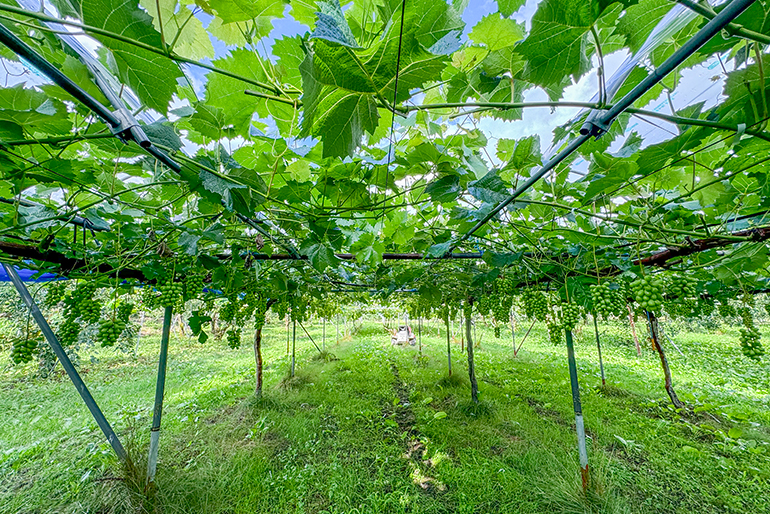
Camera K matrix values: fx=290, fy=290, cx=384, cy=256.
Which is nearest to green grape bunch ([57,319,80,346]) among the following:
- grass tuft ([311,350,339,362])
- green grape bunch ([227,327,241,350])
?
green grape bunch ([227,327,241,350])

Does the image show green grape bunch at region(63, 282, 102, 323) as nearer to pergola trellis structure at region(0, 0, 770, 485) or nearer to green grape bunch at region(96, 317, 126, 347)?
green grape bunch at region(96, 317, 126, 347)

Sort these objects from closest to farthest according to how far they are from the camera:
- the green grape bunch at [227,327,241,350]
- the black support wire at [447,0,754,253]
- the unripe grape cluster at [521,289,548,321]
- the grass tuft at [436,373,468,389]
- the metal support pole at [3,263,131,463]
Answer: the black support wire at [447,0,754,253], the metal support pole at [3,263,131,463], the unripe grape cluster at [521,289,548,321], the green grape bunch at [227,327,241,350], the grass tuft at [436,373,468,389]

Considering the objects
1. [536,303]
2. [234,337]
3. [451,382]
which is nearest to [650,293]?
[536,303]

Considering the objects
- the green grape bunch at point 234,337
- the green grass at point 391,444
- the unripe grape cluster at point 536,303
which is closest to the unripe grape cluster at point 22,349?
the green grape bunch at point 234,337

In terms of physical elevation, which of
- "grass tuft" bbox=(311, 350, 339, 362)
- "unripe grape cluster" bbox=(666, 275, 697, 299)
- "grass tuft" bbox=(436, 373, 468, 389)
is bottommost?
"grass tuft" bbox=(436, 373, 468, 389)

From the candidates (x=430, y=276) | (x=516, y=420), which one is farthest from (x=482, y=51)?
(x=516, y=420)

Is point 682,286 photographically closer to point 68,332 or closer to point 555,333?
point 555,333

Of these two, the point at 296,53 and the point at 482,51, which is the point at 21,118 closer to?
the point at 296,53

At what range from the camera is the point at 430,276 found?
4141 mm

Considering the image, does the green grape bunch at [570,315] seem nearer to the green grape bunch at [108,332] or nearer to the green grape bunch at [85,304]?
the green grape bunch at [108,332]

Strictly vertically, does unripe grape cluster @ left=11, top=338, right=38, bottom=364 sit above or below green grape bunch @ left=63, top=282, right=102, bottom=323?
below

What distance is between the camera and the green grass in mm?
3559

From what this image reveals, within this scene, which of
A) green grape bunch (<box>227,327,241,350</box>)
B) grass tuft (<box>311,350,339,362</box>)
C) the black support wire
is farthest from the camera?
grass tuft (<box>311,350,339,362</box>)

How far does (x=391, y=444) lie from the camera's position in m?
4.84
